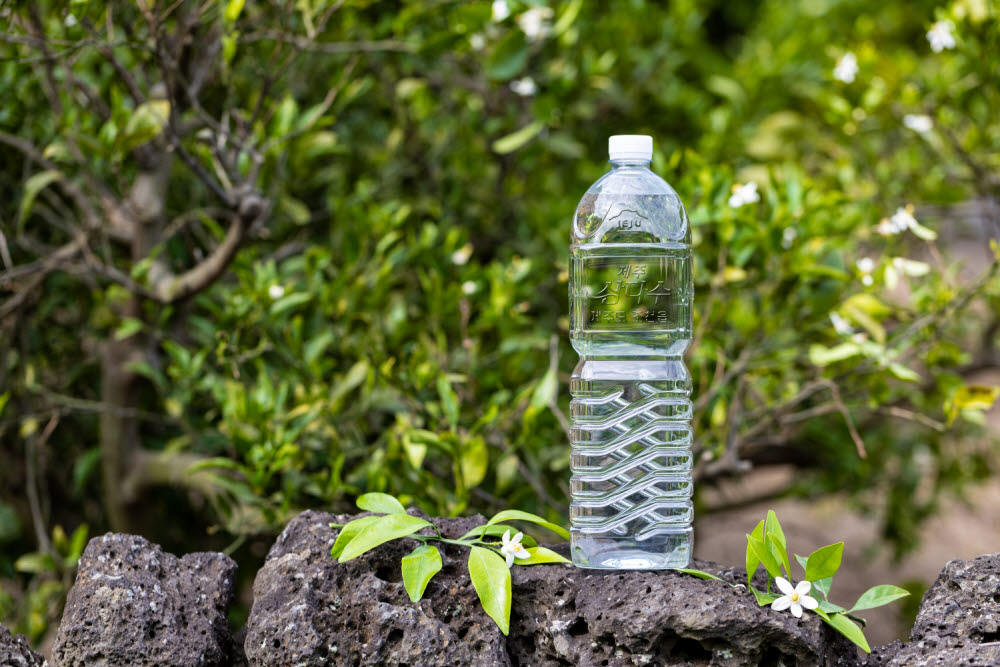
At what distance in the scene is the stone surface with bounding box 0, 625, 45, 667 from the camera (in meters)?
2.13

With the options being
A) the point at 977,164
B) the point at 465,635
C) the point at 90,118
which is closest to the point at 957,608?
the point at 465,635

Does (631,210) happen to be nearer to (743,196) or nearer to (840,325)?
(743,196)

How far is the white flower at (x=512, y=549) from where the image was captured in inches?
85.4

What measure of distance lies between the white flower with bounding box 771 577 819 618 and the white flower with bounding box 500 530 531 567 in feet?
1.77

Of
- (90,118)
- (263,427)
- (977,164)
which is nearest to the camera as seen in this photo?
(263,427)

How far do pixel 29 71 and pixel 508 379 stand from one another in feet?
6.92

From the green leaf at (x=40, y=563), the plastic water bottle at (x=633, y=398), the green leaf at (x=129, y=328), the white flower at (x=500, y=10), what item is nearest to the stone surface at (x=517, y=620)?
the plastic water bottle at (x=633, y=398)

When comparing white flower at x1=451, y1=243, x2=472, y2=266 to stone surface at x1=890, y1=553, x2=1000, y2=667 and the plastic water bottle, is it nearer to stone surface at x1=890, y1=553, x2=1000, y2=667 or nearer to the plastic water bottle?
the plastic water bottle

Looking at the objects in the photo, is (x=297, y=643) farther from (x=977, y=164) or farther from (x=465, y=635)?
(x=977, y=164)

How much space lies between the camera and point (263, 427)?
2.88m

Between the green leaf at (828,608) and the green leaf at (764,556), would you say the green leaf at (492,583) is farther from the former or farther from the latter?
the green leaf at (828,608)

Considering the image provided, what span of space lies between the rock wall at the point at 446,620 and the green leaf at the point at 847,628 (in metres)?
0.02

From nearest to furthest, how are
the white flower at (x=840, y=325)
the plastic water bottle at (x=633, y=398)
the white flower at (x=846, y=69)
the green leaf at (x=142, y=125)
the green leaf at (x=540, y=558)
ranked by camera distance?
the green leaf at (x=540, y=558), the plastic water bottle at (x=633, y=398), the green leaf at (x=142, y=125), the white flower at (x=840, y=325), the white flower at (x=846, y=69)

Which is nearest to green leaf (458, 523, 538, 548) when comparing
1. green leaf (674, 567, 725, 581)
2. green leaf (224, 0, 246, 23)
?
green leaf (674, 567, 725, 581)
